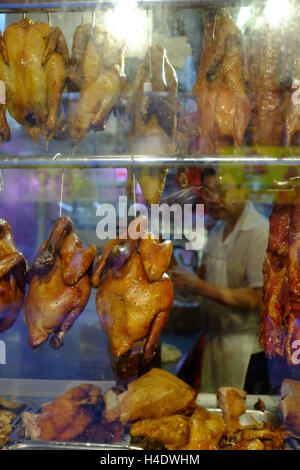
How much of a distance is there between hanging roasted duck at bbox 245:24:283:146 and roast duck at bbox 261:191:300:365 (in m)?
0.37

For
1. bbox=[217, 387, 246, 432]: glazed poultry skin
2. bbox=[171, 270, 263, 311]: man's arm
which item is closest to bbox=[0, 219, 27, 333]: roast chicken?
bbox=[217, 387, 246, 432]: glazed poultry skin

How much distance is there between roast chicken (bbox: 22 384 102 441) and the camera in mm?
2559

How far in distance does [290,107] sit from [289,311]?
1011 mm

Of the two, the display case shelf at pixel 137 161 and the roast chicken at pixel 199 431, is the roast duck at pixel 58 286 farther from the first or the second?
the roast chicken at pixel 199 431

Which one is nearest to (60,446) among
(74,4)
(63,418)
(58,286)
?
(63,418)

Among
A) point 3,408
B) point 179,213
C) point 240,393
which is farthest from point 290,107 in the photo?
point 3,408

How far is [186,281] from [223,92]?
5.64ft

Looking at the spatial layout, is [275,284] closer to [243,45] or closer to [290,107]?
[290,107]

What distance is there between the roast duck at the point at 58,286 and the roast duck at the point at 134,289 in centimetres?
8

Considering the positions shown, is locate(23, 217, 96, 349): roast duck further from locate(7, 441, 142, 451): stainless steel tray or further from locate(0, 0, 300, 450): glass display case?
locate(7, 441, 142, 451): stainless steel tray

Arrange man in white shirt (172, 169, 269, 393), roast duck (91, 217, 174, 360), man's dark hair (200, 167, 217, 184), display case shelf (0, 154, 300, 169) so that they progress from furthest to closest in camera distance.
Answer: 1. man in white shirt (172, 169, 269, 393)
2. man's dark hair (200, 167, 217, 184)
3. roast duck (91, 217, 174, 360)
4. display case shelf (0, 154, 300, 169)

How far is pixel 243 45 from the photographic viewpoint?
2711 mm

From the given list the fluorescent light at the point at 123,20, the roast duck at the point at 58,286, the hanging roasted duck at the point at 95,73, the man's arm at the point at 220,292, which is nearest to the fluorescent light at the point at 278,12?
the fluorescent light at the point at 123,20

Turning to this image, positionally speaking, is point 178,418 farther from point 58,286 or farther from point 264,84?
point 264,84
